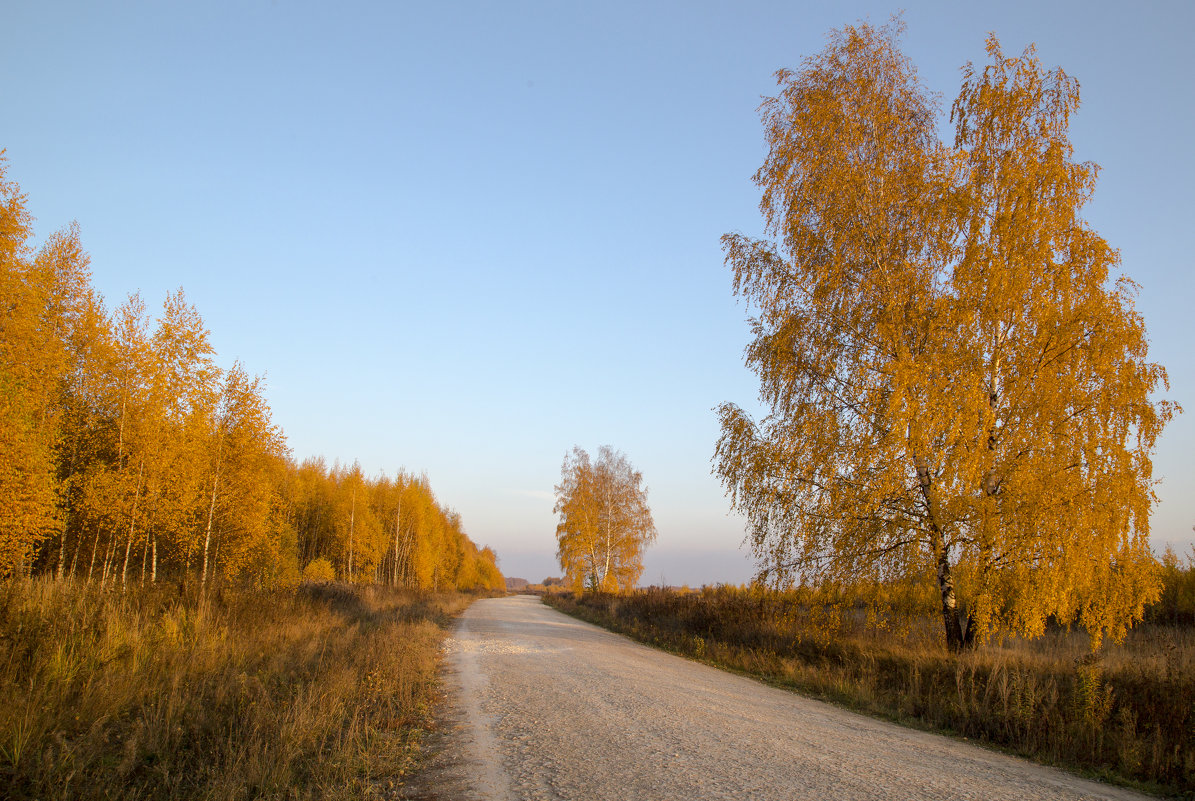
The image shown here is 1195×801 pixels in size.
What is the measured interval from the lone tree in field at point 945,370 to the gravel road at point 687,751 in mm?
3045

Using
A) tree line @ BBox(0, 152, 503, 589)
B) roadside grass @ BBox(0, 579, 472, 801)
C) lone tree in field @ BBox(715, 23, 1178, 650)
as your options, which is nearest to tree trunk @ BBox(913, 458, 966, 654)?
lone tree in field @ BBox(715, 23, 1178, 650)

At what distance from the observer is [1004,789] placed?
5086mm

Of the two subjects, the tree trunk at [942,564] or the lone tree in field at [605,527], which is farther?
Result: the lone tree in field at [605,527]

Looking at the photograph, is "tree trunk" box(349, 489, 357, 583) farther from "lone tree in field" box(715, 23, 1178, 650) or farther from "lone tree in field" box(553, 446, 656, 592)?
"lone tree in field" box(715, 23, 1178, 650)

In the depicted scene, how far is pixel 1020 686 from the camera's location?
300 inches

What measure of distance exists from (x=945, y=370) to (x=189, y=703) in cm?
1120

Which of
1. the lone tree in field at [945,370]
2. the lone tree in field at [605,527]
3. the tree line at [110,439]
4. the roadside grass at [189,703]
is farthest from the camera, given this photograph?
the lone tree in field at [605,527]

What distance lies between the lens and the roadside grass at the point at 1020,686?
6336 millimetres

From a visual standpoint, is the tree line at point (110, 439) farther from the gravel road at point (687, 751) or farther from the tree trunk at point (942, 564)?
the tree trunk at point (942, 564)

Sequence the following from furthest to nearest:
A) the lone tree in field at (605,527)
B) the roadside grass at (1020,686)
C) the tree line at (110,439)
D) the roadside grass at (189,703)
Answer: the lone tree in field at (605,527)
the tree line at (110,439)
the roadside grass at (1020,686)
the roadside grass at (189,703)

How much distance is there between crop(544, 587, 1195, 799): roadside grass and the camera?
6336 mm

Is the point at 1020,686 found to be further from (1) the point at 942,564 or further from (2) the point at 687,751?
(2) the point at 687,751

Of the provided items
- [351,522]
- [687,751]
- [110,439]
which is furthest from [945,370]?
[351,522]

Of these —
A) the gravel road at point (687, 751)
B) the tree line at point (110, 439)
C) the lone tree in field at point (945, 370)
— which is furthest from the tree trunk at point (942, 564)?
the tree line at point (110, 439)
